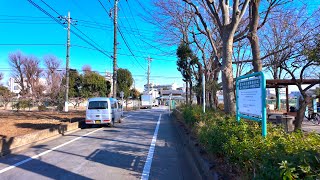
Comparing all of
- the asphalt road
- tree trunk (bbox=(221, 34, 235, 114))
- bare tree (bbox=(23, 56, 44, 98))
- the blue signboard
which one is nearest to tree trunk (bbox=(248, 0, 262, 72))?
tree trunk (bbox=(221, 34, 235, 114))

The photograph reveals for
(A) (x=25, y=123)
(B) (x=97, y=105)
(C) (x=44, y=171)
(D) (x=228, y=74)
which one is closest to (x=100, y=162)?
(C) (x=44, y=171)

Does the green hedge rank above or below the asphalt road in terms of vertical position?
above

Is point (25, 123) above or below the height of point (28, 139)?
above

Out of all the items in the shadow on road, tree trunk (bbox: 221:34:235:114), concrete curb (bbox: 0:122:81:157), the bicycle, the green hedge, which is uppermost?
tree trunk (bbox: 221:34:235:114)

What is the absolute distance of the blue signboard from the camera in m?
5.89

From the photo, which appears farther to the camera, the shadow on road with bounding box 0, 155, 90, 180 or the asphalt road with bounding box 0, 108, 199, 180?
the asphalt road with bounding box 0, 108, 199, 180

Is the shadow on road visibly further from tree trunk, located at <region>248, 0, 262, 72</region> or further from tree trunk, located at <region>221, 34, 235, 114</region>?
tree trunk, located at <region>248, 0, 262, 72</region>

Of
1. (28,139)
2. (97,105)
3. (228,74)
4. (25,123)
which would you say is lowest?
(28,139)

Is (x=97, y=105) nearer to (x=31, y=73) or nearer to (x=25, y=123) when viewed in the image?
(x=25, y=123)

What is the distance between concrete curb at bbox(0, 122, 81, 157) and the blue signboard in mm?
7892

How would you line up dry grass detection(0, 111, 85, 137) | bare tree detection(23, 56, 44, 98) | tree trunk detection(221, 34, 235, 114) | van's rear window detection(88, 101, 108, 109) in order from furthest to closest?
bare tree detection(23, 56, 44, 98), van's rear window detection(88, 101, 108, 109), dry grass detection(0, 111, 85, 137), tree trunk detection(221, 34, 235, 114)

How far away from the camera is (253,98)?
21.7 ft

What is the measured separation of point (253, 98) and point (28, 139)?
370 inches

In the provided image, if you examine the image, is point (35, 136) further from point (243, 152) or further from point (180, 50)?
point (180, 50)
